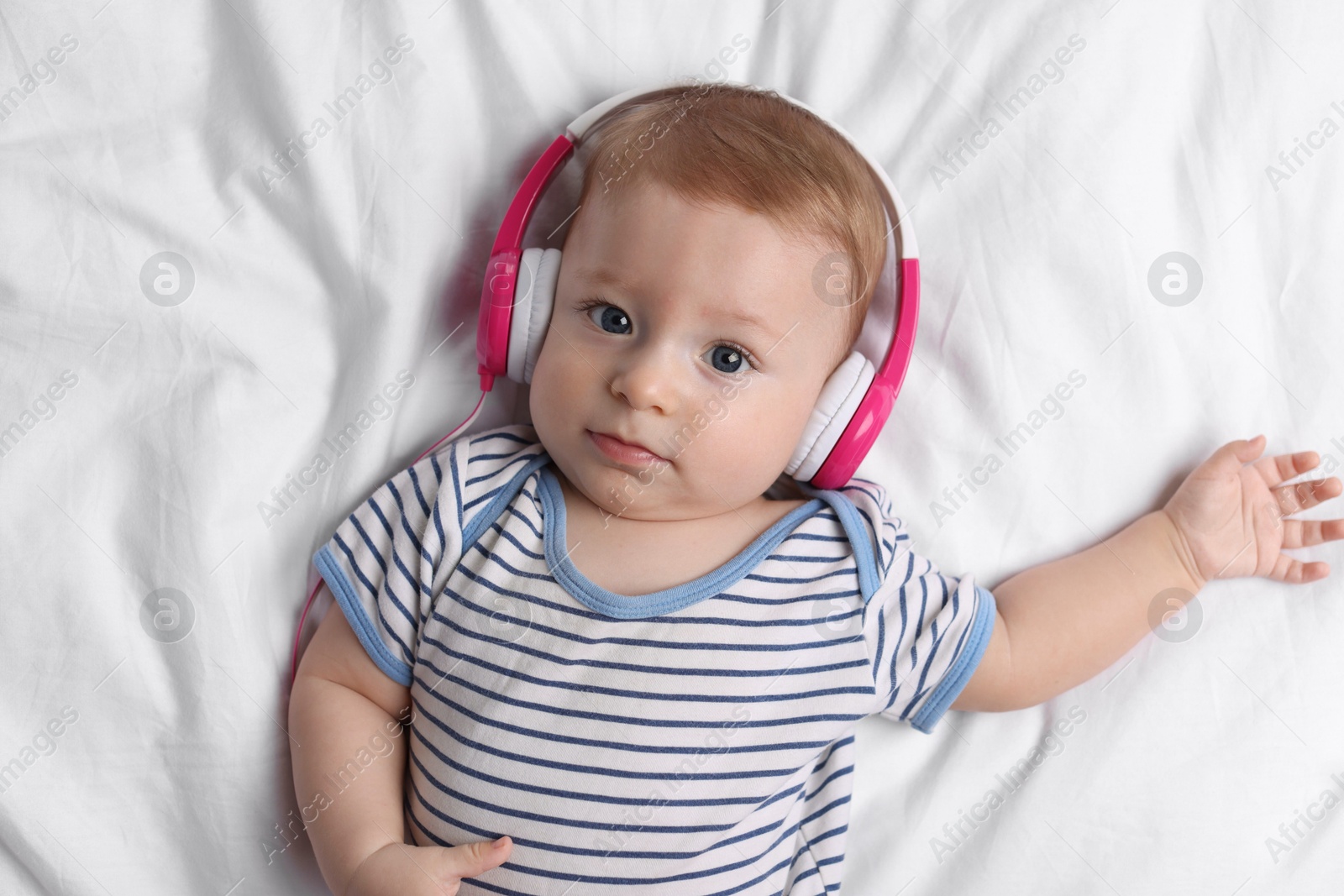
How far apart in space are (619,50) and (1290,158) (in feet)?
3.08

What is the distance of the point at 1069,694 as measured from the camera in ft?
4.72

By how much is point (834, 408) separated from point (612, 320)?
0.97 feet

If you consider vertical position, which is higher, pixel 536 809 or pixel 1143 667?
pixel 1143 667

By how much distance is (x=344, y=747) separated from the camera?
1291 mm

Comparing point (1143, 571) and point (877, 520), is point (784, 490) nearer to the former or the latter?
point (877, 520)

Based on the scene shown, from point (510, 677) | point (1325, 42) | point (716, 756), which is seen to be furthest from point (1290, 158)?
point (510, 677)

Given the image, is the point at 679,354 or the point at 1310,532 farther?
the point at 1310,532

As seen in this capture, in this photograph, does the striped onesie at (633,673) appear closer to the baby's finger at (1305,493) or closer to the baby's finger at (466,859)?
the baby's finger at (466,859)

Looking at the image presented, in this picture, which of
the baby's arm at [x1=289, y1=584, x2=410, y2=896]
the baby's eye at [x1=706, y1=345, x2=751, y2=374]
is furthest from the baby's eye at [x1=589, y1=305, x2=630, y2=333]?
the baby's arm at [x1=289, y1=584, x2=410, y2=896]

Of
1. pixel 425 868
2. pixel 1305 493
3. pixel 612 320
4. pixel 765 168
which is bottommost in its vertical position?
pixel 425 868

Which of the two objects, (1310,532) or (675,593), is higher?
(1310,532)

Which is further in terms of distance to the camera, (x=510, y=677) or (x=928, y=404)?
(x=928, y=404)

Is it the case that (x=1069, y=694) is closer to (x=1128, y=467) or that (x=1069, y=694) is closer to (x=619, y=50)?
(x=1128, y=467)

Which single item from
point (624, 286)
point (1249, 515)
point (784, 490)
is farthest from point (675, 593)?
point (1249, 515)
